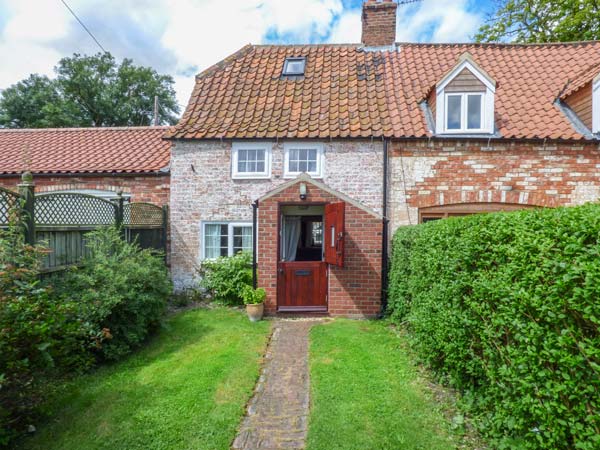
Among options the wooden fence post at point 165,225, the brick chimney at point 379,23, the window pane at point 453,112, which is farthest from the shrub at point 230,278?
the brick chimney at point 379,23

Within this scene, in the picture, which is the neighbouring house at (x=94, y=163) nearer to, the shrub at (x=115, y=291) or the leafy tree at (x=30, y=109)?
the shrub at (x=115, y=291)

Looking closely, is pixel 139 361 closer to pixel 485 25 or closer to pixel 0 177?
pixel 0 177

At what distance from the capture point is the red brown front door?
800 centimetres

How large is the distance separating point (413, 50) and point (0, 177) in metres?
15.5

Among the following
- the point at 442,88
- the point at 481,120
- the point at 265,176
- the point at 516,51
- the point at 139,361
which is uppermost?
the point at 516,51

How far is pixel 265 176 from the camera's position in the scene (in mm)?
9383

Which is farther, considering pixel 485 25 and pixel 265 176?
pixel 485 25

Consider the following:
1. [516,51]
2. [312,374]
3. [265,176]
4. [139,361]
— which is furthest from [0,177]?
[516,51]

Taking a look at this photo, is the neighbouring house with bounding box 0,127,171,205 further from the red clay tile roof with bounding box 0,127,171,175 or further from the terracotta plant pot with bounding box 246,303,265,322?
the terracotta plant pot with bounding box 246,303,265,322

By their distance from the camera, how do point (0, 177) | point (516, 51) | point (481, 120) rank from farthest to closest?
point (516, 51) → point (0, 177) → point (481, 120)

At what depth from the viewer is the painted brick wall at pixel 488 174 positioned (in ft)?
28.4

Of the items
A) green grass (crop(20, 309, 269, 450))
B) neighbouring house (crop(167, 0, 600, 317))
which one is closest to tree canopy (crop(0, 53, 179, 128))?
neighbouring house (crop(167, 0, 600, 317))

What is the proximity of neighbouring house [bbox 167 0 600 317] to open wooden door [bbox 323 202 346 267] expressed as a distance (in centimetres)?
7

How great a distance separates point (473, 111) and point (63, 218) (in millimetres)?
10609
